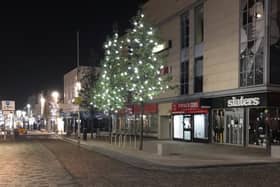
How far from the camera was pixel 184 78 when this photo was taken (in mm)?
39062

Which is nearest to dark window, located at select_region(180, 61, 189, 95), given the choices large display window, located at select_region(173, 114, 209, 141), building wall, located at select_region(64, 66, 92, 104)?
large display window, located at select_region(173, 114, 209, 141)

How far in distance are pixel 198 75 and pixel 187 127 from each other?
195 inches

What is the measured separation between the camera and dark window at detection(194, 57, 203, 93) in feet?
119

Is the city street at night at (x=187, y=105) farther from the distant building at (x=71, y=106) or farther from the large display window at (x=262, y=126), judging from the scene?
the distant building at (x=71, y=106)

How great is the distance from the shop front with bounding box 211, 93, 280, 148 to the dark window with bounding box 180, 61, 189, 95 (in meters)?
5.17

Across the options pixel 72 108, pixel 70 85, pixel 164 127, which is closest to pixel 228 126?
pixel 164 127

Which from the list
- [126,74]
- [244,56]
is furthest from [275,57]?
[126,74]

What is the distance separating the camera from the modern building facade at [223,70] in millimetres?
28125

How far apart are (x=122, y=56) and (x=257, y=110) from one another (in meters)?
10.7

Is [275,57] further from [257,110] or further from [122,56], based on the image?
[122,56]

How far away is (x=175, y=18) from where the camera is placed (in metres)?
41.1

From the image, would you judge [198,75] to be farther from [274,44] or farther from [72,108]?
[72,108]

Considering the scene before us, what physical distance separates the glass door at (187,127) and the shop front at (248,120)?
420cm

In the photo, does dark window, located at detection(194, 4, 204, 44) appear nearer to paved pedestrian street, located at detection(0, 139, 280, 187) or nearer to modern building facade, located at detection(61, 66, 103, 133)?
paved pedestrian street, located at detection(0, 139, 280, 187)
